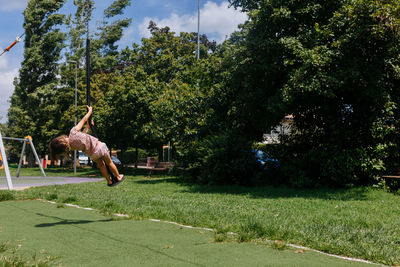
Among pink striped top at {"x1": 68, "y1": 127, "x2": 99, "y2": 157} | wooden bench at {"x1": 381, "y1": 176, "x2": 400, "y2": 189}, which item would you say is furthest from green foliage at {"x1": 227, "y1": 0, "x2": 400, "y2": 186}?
pink striped top at {"x1": 68, "y1": 127, "x2": 99, "y2": 157}

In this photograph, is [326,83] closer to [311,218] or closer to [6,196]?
[311,218]

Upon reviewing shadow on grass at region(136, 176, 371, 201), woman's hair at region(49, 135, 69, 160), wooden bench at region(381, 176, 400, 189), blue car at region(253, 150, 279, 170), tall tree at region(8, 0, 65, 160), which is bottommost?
shadow on grass at region(136, 176, 371, 201)

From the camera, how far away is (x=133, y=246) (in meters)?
5.41

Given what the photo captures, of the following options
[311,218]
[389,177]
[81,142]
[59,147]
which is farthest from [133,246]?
[389,177]

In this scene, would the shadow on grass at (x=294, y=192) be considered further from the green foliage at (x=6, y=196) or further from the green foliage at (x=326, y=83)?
the green foliage at (x=6, y=196)

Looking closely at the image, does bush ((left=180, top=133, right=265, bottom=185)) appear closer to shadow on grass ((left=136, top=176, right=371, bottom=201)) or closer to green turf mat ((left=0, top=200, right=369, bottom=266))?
shadow on grass ((left=136, top=176, right=371, bottom=201))

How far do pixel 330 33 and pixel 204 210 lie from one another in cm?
865

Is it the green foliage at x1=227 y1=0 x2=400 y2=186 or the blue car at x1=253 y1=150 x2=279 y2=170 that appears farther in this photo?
the blue car at x1=253 y1=150 x2=279 y2=170

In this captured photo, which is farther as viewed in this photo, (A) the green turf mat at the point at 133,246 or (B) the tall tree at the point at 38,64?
(B) the tall tree at the point at 38,64

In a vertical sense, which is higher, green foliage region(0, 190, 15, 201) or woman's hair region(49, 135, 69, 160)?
woman's hair region(49, 135, 69, 160)

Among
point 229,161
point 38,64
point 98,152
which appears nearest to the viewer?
point 98,152

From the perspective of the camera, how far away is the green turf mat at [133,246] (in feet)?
15.2

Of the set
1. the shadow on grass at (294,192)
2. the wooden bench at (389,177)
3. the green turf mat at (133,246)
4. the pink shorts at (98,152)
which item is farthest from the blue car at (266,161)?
the pink shorts at (98,152)

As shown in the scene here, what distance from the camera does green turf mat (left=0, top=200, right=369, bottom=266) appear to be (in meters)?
4.62
